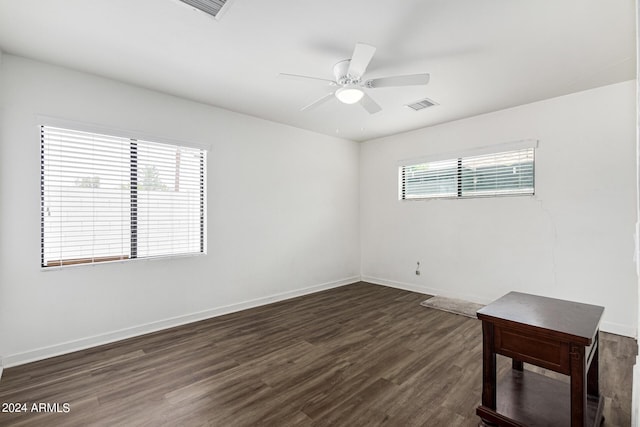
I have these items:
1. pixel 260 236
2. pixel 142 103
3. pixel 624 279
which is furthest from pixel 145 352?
→ pixel 624 279

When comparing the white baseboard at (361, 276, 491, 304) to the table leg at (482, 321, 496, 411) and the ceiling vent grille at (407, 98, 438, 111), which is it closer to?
the table leg at (482, 321, 496, 411)

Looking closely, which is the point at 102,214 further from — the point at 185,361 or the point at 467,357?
the point at 467,357

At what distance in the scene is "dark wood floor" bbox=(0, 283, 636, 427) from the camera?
187 centimetres

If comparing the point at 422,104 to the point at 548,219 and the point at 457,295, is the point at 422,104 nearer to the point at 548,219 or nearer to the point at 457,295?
the point at 548,219

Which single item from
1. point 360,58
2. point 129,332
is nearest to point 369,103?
point 360,58

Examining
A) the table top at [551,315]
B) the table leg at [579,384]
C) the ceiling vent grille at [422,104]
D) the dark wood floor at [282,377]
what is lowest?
the dark wood floor at [282,377]

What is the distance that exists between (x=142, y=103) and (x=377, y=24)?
2.57 meters

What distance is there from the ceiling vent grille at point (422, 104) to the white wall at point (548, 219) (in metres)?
0.91

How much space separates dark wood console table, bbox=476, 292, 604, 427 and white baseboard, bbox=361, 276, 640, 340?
1.87m

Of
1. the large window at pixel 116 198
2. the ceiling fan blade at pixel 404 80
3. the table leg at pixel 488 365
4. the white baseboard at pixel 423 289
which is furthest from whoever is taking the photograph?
the white baseboard at pixel 423 289

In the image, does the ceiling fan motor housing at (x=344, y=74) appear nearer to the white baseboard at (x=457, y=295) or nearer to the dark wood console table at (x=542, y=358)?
the dark wood console table at (x=542, y=358)

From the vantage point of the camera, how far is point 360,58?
218cm

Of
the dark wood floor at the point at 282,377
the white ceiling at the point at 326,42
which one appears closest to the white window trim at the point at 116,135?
the white ceiling at the point at 326,42

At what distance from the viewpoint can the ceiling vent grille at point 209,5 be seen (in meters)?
1.89
